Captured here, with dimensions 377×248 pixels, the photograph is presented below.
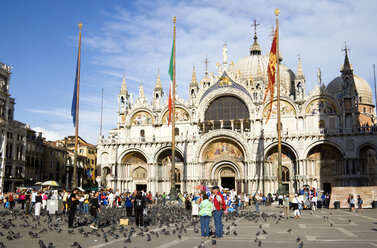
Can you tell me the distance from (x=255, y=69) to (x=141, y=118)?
20.3 metres

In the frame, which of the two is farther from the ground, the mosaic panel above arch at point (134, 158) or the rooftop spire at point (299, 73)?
the rooftop spire at point (299, 73)

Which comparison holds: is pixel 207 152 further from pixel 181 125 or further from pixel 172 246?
pixel 172 246

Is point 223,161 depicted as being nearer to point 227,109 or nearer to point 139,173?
point 227,109

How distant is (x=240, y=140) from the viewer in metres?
48.4

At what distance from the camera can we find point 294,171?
1889 inches

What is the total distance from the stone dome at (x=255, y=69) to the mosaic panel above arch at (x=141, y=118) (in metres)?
17.4

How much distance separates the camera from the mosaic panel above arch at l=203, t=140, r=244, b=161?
49.7m

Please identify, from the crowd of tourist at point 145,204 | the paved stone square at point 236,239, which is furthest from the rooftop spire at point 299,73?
the paved stone square at point 236,239

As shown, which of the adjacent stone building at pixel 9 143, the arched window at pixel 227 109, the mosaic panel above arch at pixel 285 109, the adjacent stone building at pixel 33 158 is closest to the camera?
the mosaic panel above arch at pixel 285 109

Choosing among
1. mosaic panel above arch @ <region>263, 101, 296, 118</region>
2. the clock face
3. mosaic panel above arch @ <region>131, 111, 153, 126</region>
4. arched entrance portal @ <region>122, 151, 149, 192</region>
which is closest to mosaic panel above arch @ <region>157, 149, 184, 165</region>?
arched entrance portal @ <region>122, 151, 149, 192</region>

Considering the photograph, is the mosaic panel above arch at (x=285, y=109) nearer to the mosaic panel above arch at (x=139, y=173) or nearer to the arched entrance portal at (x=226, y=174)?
the arched entrance portal at (x=226, y=174)

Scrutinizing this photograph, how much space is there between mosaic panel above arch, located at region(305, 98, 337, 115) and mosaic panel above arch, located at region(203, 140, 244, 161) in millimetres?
9313

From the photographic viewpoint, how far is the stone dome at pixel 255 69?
64.5 meters

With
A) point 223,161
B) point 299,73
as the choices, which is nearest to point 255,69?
point 299,73
